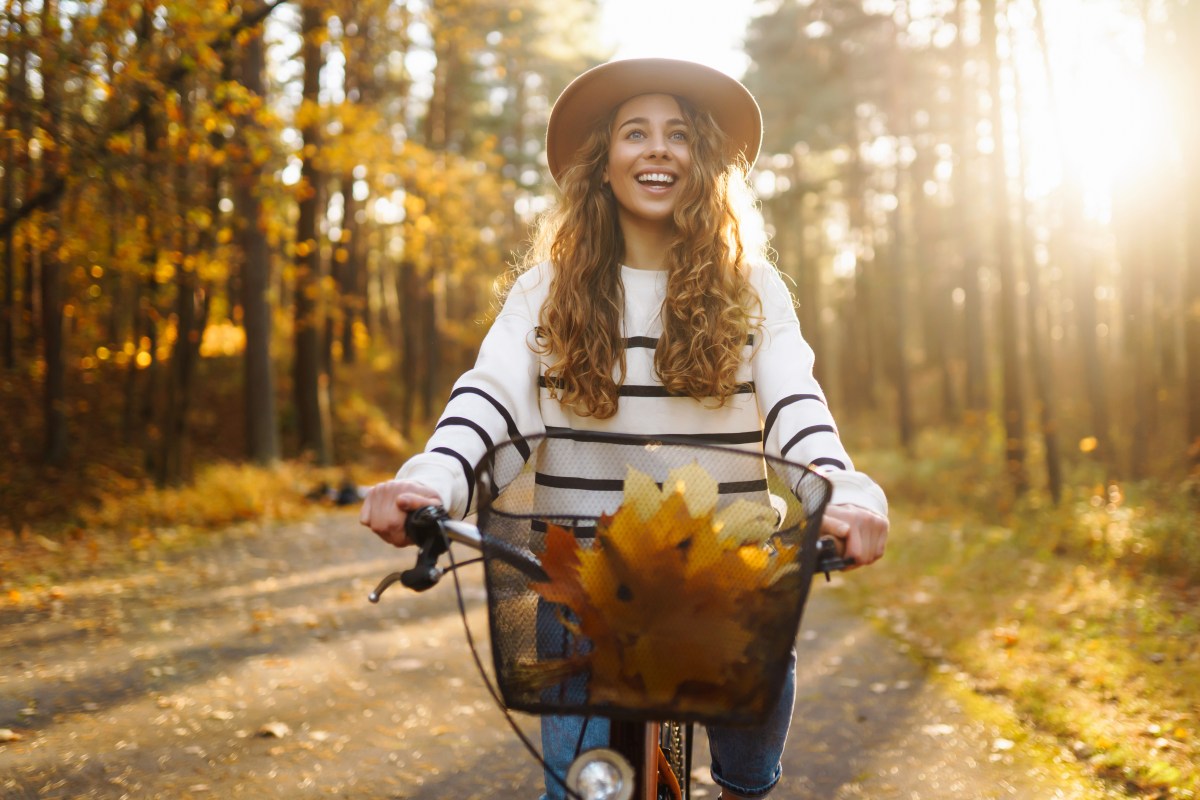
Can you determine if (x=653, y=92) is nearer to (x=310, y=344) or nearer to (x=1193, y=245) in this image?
(x=1193, y=245)

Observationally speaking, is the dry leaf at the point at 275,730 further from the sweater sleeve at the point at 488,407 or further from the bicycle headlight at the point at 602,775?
the bicycle headlight at the point at 602,775

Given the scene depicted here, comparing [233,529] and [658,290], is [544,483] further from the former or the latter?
[233,529]

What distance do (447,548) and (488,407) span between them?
49 cm

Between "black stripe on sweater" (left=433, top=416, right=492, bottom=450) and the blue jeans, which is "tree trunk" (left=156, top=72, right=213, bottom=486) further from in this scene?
the blue jeans

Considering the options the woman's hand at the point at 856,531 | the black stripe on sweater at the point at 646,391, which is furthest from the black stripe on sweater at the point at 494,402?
the woman's hand at the point at 856,531

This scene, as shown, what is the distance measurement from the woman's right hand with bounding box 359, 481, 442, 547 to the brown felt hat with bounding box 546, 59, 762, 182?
122 centimetres

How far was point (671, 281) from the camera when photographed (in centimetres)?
245

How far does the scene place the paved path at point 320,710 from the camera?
13.2 ft

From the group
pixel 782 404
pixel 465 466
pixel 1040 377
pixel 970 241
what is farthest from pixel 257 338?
pixel 970 241

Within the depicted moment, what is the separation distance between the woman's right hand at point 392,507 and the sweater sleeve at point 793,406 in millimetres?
788

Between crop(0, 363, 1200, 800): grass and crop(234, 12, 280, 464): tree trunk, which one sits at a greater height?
crop(234, 12, 280, 464): tree trunk

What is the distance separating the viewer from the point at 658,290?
2.48 metres

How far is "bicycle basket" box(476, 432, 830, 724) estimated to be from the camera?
5.04ft

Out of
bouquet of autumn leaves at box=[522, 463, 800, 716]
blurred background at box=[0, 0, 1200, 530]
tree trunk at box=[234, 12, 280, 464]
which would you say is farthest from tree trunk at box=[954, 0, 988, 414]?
bouquet of autumn leaves at box=[522, 463, 800, 716]
